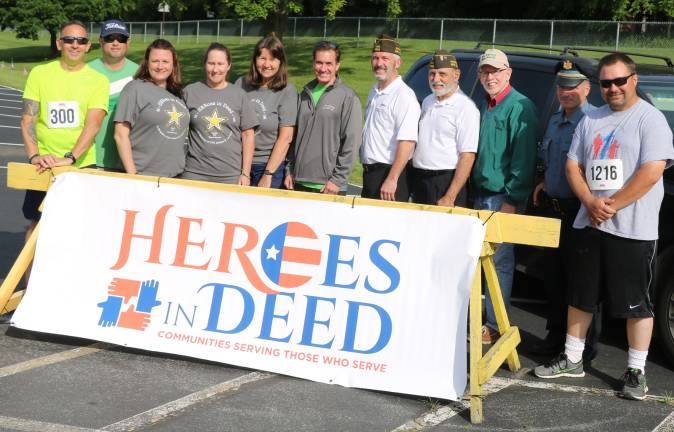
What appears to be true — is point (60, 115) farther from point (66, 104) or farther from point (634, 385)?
point (634, 385)

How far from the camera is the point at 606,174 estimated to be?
18.8 feet

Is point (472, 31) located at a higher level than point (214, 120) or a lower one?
higher

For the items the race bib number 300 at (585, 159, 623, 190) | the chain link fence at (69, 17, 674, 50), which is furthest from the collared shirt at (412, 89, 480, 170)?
the chain link fence at (69, 17, 674, 50)

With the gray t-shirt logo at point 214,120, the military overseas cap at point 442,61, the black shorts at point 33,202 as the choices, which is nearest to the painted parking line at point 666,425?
the military overseas cap at point 442,61

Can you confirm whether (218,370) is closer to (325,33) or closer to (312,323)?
(312,323)

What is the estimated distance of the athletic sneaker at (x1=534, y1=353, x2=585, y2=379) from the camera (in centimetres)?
605

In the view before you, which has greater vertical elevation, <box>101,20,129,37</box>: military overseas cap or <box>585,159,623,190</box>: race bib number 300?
<box>101,20,129,37</box>: military overseas cap

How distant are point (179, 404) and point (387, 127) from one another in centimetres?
258

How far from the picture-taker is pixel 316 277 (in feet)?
19.3

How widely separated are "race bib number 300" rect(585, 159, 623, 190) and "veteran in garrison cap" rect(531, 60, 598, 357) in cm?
43

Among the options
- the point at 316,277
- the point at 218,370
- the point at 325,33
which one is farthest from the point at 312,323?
the point at 325,33

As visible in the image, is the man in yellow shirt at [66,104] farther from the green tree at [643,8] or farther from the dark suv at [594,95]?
the green tree at [643,8]

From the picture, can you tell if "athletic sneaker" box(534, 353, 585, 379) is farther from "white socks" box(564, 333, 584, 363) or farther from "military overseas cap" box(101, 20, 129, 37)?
"military overseas cap" box(101, 20, 129, 37)

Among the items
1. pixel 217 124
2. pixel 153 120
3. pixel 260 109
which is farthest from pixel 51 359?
pixel 260 109
